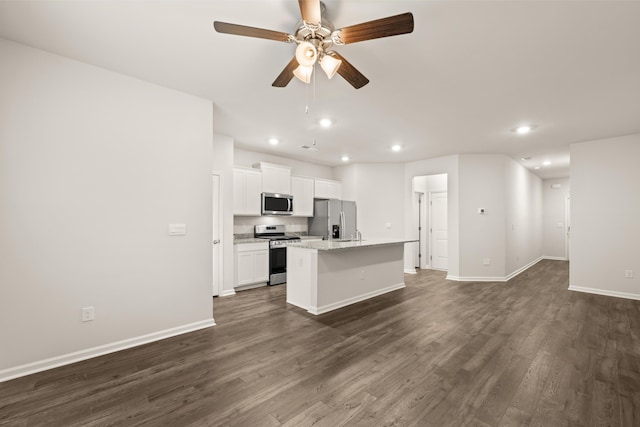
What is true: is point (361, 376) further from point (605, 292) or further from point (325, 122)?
point (605, 292)

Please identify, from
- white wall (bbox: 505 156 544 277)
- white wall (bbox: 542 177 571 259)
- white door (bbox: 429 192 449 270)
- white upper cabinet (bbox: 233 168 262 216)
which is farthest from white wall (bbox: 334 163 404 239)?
white wall (bbox: 542 177 571 259)

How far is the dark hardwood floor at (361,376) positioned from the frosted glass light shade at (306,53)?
2406 mm

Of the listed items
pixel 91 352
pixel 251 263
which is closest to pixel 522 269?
pixel 251 263

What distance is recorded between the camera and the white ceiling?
1964mm

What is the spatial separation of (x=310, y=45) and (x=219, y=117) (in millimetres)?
2559

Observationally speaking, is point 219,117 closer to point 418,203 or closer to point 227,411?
point 227,411

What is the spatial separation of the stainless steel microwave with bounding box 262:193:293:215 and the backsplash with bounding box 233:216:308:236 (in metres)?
0.44

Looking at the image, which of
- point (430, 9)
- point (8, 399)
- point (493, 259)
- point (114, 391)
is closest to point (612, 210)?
point (493, 259)

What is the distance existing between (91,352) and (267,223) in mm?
3835

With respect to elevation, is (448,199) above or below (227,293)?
above

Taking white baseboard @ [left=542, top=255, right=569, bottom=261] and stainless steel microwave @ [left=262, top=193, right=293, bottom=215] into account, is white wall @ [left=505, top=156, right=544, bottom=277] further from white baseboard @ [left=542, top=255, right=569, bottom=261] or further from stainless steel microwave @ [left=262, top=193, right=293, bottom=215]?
stainless steel microwave @ [left=262, top=193, right=293, bottom=215]

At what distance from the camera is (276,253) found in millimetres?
5637

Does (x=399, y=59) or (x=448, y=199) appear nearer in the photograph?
(x=399, y=59)

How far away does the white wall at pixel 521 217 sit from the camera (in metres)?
6.21
